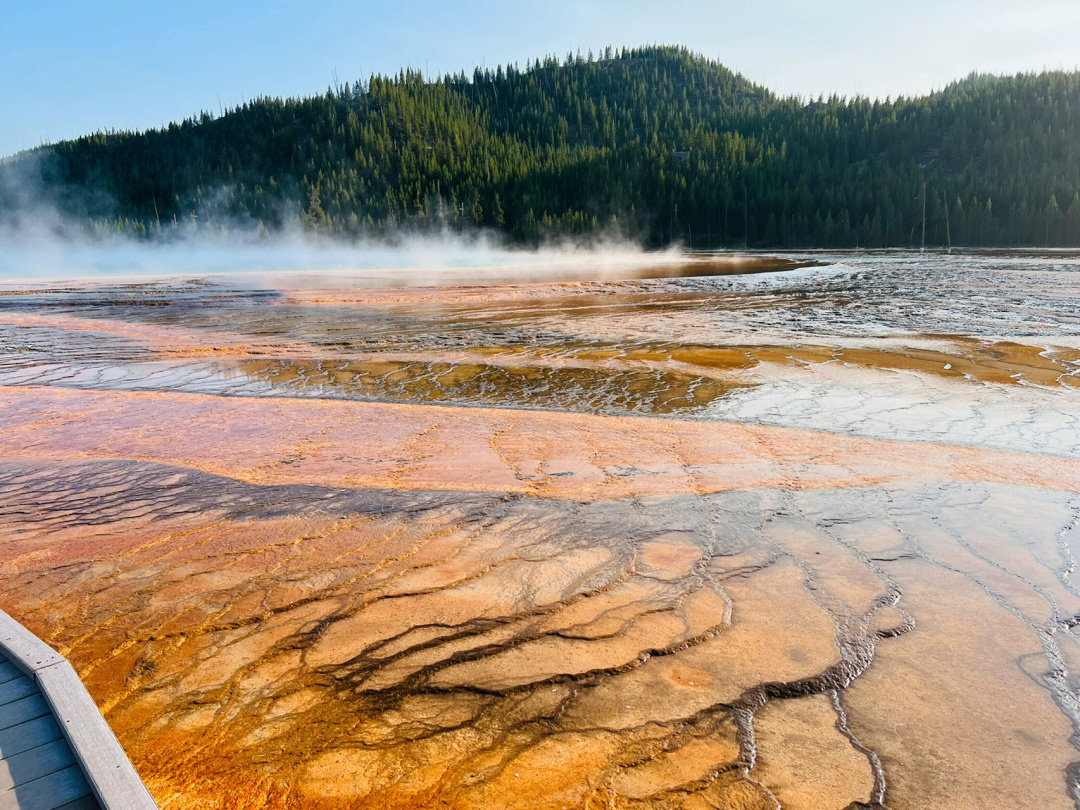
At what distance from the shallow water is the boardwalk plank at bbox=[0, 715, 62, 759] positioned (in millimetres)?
464

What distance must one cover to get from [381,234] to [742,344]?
94061 mm

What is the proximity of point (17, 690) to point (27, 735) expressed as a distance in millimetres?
339

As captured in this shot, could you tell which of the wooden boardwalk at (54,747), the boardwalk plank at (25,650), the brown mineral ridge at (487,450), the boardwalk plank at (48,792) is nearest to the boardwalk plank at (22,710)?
the wooden boardwalk at (54,747)

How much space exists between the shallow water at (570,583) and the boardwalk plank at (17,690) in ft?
1.52

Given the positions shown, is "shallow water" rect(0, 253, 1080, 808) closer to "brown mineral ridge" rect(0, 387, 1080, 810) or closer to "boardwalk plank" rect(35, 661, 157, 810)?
"brown mineral ridge" rect(0, 387, 1080, 810)

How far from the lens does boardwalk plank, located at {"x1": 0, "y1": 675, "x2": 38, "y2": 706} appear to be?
2.58 m

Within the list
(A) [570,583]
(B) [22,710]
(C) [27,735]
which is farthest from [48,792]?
(A) [570,583]

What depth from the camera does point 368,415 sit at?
8.82m

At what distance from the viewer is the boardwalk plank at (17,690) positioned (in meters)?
2.58

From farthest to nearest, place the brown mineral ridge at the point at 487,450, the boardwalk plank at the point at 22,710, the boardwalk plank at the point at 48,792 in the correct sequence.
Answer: the brown mineral ridge at the point at 487,450
the boardwalk plank at the point at 22,710
the boardwalk plank at the point at 48,792

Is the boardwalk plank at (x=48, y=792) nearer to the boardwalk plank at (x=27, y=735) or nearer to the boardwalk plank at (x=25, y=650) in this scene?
the boardwalk plank at (x=27, y=735)

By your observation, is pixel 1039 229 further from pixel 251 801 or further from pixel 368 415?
pixel 251 801

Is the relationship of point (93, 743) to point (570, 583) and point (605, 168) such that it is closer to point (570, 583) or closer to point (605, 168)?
point (570, 583)

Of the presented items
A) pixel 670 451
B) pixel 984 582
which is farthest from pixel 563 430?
pixel 984 582
